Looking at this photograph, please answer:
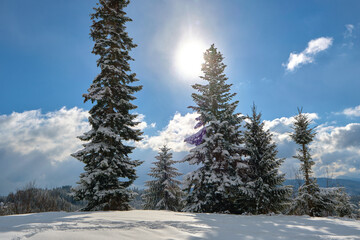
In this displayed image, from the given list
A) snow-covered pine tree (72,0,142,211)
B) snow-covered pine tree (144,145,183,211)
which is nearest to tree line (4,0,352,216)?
snow-covered pine tree (72,0,142,211)

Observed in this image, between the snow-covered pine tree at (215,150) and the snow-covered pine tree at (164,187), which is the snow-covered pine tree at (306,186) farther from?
the snow-covered pine tree at (164,187)

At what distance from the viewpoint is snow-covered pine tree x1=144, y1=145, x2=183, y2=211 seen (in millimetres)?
22266

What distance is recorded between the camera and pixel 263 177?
12586mm

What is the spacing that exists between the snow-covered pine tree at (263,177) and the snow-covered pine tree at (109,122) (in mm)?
7306

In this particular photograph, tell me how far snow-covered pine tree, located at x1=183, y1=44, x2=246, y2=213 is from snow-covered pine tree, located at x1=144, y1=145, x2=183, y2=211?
31.8 feet

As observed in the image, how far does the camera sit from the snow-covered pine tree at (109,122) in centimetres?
1004

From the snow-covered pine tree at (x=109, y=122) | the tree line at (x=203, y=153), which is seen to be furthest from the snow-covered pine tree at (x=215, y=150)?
the snow-covered pine tree at (x=109, y=122)

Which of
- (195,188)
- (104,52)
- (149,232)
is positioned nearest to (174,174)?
(195,188)

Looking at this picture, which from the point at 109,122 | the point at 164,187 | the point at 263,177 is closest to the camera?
the point at 109,122

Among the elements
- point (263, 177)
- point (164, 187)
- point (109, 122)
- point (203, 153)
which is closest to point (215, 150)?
point (203, 153)

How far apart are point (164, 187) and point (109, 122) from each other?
46.7ft

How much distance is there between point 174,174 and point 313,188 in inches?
573

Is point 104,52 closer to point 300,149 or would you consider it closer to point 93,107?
point 93,107

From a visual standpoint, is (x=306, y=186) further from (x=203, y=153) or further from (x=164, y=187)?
(x=164, y=187)
